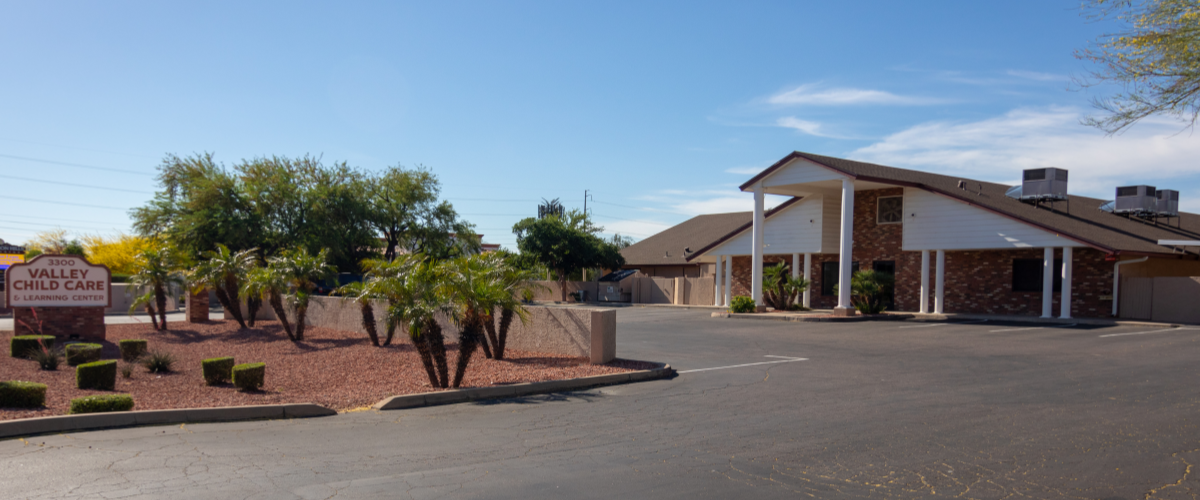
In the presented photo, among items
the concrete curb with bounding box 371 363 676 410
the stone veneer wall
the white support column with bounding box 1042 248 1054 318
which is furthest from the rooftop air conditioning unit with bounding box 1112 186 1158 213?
the concrete curb with bounding box 371 363 676 410

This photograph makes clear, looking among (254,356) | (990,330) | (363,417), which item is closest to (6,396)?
(363,417)

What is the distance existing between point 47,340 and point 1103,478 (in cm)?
1894

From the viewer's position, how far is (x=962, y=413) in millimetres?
8820

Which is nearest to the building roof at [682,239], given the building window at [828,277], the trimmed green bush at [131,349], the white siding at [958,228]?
the building window at [828,277]

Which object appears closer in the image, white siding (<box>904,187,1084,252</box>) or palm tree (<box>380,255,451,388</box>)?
palm tree (<box>380,255,451,388</box>)

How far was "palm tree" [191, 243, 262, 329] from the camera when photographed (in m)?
23.0

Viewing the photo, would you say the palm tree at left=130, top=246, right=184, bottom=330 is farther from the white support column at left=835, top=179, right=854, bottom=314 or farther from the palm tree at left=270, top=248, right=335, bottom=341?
the white support column at left=835, top=179, right=854, bottom=314

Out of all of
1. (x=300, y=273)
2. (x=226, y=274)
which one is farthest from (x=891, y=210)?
(x=226, y=274)

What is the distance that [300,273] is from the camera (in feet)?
68.1

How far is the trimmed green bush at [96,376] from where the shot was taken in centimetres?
1153

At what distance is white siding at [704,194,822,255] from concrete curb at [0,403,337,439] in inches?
1056

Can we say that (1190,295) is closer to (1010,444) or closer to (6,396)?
(1010,444)

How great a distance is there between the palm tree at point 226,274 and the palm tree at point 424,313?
13.8 meters

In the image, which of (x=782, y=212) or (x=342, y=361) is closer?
(x=342, y=361)
